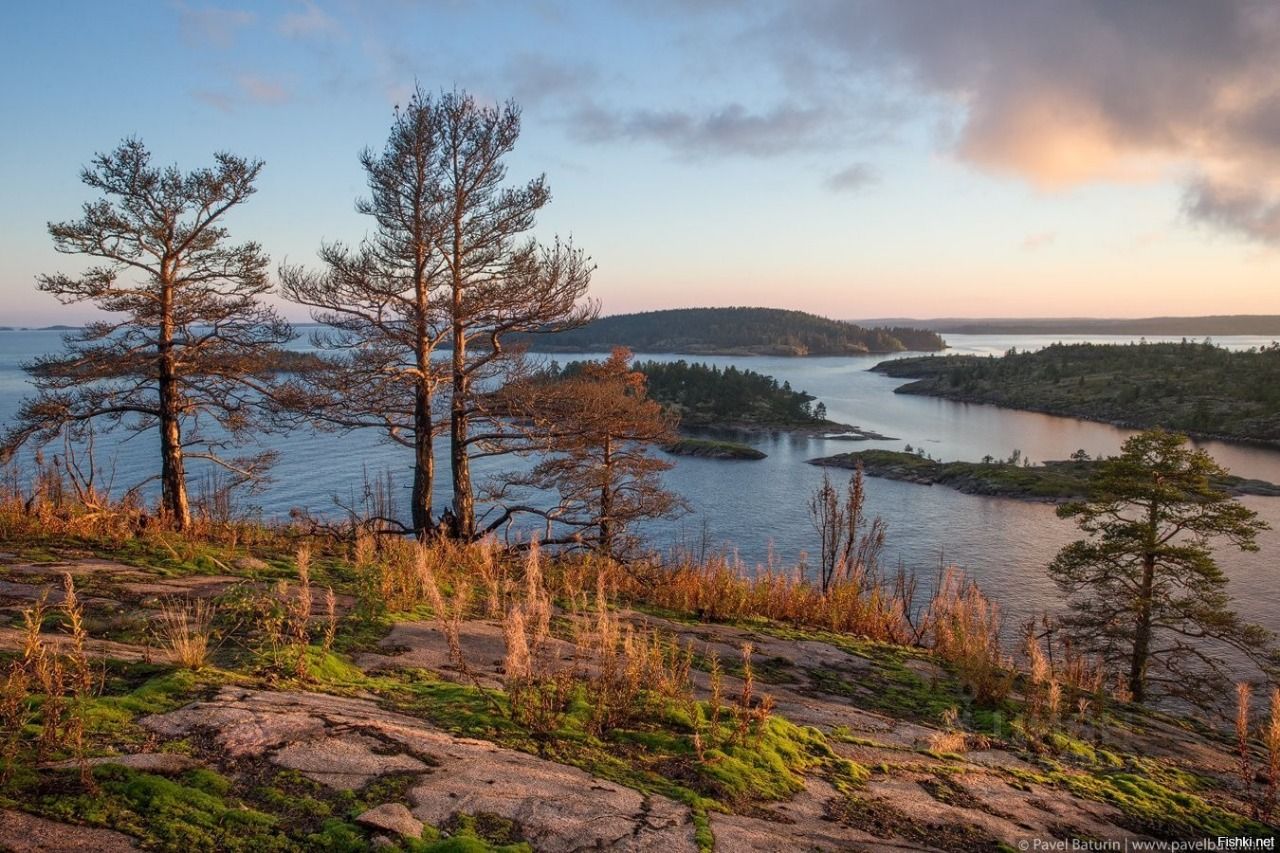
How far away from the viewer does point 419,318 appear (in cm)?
1522

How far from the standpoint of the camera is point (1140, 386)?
88625 mm

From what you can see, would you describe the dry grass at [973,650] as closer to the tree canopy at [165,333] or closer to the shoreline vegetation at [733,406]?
the tree canopy at [165,333]

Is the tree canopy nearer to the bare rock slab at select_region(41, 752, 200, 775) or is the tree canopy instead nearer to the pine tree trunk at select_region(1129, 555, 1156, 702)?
the bare rock slab at select_region(41, 752, 200, 775)

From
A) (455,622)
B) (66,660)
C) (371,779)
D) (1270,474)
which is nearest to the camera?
(371,779)

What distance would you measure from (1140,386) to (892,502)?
194 feet

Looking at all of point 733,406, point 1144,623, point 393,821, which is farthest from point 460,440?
point 733,406

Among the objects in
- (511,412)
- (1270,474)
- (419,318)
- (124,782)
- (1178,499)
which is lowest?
(1270,474)

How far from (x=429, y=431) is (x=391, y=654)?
30.5 feet

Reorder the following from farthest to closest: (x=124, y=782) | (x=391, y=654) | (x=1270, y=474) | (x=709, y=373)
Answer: (x=709, y=373) < (x=1270, y=474) < (x=391, y=654) < (x=124, y=782)

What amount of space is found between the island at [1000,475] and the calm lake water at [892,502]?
1.79 metres

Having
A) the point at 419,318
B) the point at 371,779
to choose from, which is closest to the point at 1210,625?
the point at 419,318

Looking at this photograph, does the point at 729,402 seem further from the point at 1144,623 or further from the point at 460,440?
the point at 460,440

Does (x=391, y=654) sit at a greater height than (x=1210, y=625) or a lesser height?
greater

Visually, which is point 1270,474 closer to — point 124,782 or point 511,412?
point 511,412
